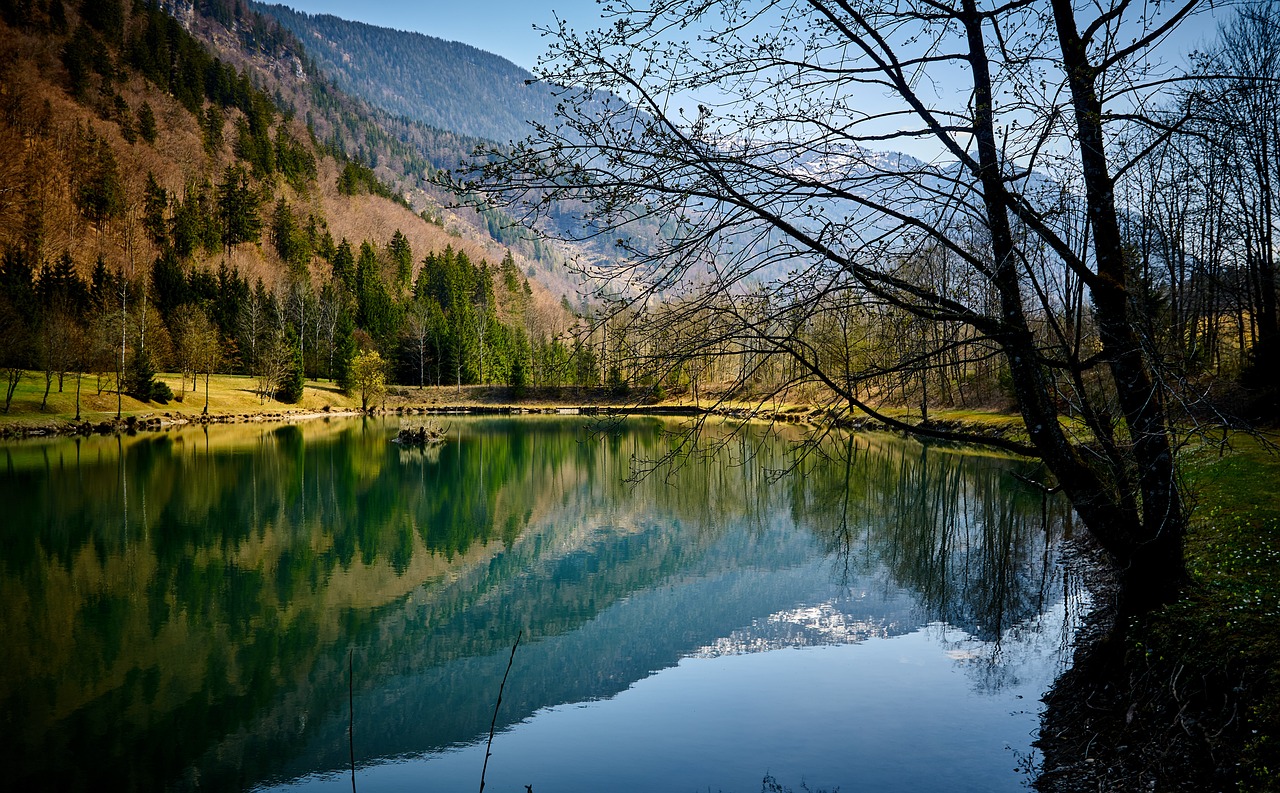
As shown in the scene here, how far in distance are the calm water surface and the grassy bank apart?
1.81ft

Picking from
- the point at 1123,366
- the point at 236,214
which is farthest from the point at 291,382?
the point at 1123,366

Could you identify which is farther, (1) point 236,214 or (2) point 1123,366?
(1) point 236,214

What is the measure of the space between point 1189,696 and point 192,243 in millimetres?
103333

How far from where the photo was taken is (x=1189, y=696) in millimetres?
5422

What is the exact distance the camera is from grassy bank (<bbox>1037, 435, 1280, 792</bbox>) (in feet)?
15.6

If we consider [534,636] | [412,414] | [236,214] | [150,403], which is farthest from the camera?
[236,214]

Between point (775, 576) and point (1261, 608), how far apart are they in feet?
29.2

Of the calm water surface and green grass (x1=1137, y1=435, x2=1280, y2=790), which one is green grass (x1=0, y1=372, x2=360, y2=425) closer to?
the calm water surface

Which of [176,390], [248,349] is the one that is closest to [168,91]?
[248,349]

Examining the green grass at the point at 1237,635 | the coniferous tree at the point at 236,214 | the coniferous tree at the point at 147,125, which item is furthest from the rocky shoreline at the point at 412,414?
the coniferous tree at the point at 147,125

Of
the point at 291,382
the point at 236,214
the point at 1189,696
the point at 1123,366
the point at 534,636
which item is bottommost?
the point at 534,636

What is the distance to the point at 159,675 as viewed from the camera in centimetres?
950

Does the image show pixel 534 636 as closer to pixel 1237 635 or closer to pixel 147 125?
pixel 1237 635

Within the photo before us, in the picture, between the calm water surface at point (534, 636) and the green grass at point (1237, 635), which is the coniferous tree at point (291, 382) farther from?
the green grass at point (1237, 635)
